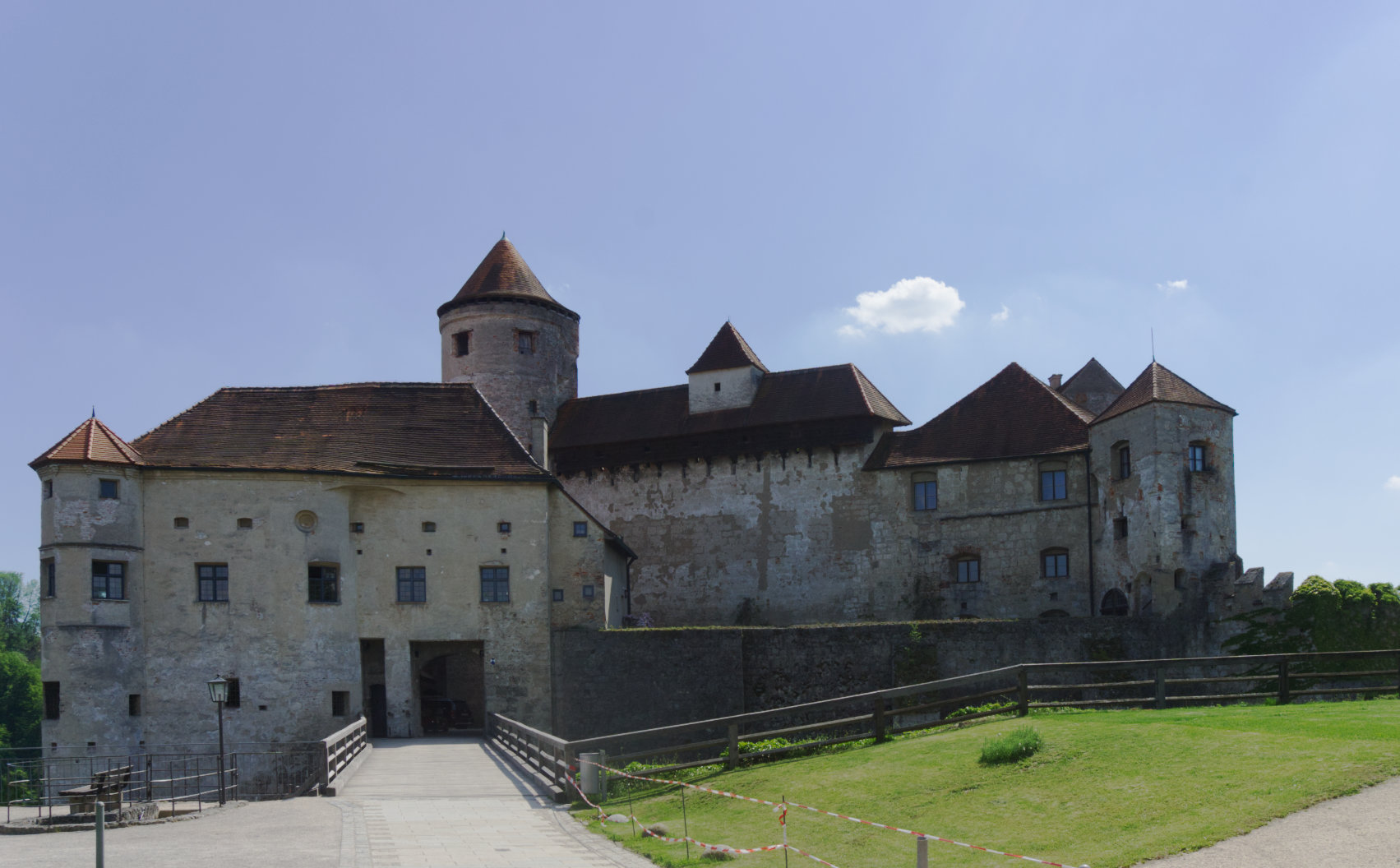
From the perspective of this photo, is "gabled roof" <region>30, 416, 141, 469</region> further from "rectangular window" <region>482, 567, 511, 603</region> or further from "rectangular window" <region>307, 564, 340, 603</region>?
"rectangular window" <region>482, 567, 511, 603</region>

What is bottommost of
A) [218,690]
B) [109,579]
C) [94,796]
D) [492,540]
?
[94,796]

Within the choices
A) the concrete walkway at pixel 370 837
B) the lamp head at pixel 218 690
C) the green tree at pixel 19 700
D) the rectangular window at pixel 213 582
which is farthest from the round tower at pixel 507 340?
the green tree at pixel 19 700

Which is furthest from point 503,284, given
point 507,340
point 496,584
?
point 496,584

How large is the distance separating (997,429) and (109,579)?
28.5 metres

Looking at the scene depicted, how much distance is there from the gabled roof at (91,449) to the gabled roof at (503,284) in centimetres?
1631

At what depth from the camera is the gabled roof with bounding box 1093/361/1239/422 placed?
35594 mm

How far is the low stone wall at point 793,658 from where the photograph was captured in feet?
110

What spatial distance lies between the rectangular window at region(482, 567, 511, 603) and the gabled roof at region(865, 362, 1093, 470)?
1425 cm

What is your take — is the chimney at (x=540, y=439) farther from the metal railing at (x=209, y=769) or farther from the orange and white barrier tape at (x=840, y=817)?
the orange and white barrier tape at (x=840, y=817)

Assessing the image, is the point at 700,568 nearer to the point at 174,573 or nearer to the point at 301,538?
the point at 301,538

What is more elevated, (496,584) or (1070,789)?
(496,584)

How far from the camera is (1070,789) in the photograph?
43.4 feet

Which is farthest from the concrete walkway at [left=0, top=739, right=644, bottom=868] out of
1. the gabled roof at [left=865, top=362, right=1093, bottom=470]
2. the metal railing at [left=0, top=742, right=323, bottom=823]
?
the gabled roof at [left=865, top=362, right=1093, bottom=470]

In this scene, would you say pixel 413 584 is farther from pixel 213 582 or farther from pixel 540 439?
pixel 540 439
